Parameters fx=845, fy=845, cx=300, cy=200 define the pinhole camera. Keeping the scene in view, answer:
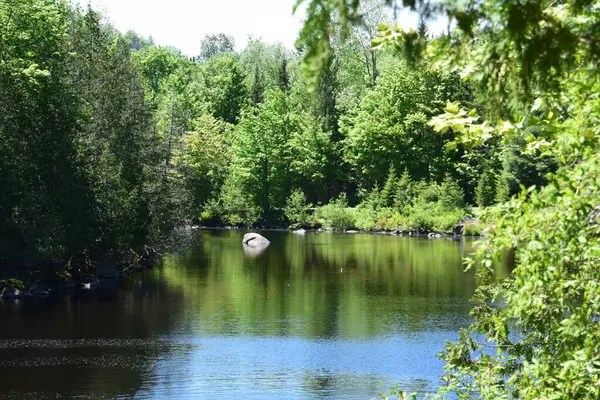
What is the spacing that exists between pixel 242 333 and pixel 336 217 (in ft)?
133

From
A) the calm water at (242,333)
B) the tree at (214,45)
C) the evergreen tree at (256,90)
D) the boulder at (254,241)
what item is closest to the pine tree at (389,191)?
the boulder at (254,241)

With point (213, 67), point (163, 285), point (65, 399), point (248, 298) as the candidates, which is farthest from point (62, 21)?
point (213, 67)

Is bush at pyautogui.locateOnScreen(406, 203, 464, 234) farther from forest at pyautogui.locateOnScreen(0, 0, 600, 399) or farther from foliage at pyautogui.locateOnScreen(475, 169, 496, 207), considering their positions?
foliage at pyautogui.locateOnScreen(475, 169, 496, 207)

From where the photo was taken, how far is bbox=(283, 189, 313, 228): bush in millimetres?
67500

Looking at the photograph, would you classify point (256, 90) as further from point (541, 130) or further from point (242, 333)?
point (541, 130)

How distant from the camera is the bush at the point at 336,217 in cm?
6600

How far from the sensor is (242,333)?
1010 inches

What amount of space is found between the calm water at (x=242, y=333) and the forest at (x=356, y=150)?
9.26ft

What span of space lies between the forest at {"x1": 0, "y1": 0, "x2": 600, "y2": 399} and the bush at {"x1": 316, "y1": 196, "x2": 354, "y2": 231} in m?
0.17

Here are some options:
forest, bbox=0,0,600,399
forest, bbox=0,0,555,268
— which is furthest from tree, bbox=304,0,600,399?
forest, bbox=0,0,555,268

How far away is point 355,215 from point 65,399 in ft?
159

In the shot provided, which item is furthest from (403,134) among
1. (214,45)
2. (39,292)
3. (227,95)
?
(214,45)

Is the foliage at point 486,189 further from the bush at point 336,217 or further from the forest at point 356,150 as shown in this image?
the bush at point 336,217

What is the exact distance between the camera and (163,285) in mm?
35500
